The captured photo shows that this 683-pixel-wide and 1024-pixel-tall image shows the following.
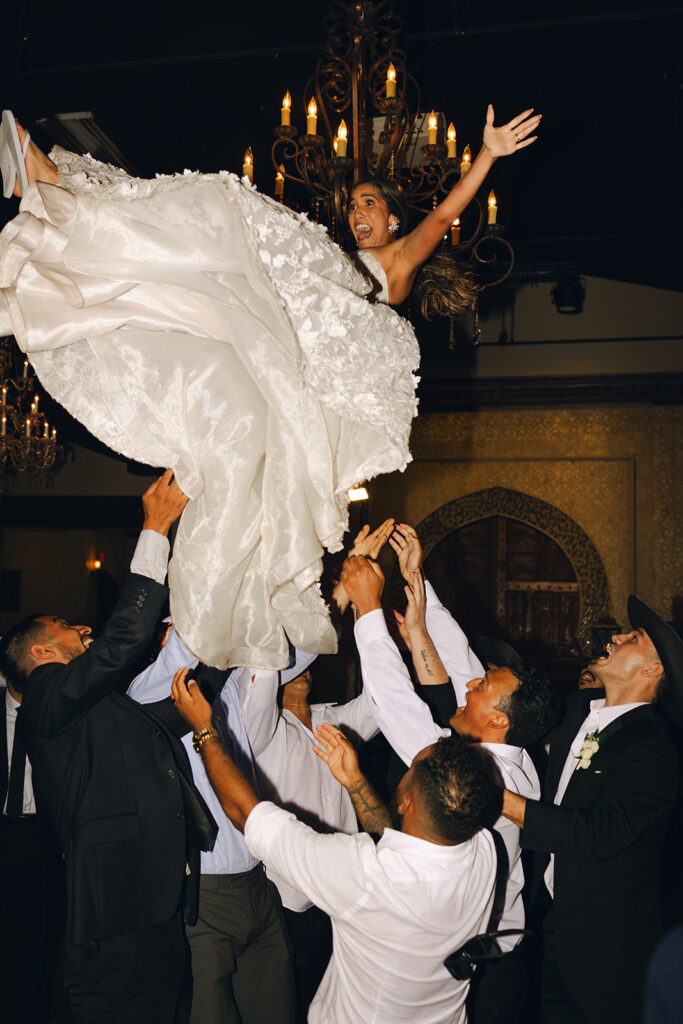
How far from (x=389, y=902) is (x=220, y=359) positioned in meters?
1.23

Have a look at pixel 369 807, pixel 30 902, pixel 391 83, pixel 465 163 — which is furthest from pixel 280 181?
pixel 30 902

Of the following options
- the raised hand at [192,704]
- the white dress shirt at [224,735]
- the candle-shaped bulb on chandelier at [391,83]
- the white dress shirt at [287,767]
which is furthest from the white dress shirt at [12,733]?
the candle-shaped bulb on chandelier at [391,83]

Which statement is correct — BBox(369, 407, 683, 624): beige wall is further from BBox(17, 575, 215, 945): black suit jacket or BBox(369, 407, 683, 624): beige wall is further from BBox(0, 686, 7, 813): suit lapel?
BBox(17, 575, 215, 945): black suit jacket

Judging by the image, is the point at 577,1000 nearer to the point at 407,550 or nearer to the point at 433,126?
the point at 407,550

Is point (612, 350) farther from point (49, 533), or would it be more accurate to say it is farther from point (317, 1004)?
point (49, 533)

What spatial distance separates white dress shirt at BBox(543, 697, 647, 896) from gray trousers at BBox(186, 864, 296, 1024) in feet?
3.00

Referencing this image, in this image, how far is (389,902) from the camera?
195cm

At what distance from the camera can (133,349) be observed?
1.80 meters

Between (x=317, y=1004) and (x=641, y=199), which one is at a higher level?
(x=641, y=199)

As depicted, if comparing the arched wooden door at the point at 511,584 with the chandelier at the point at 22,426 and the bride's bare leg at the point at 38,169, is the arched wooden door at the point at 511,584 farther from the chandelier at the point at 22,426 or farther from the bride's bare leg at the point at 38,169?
the bride's bare leg at the point at 38,169

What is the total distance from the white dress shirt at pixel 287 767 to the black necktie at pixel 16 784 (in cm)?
91

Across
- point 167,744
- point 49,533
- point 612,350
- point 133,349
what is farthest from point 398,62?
point 49,533

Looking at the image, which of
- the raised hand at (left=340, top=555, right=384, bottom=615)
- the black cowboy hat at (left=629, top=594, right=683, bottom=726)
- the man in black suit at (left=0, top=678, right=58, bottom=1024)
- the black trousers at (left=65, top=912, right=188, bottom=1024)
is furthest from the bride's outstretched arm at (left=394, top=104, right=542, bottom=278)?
the man in black suit at (left=0, top=678, right=58, bottom=1024)

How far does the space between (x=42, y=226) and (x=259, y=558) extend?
0.78m
